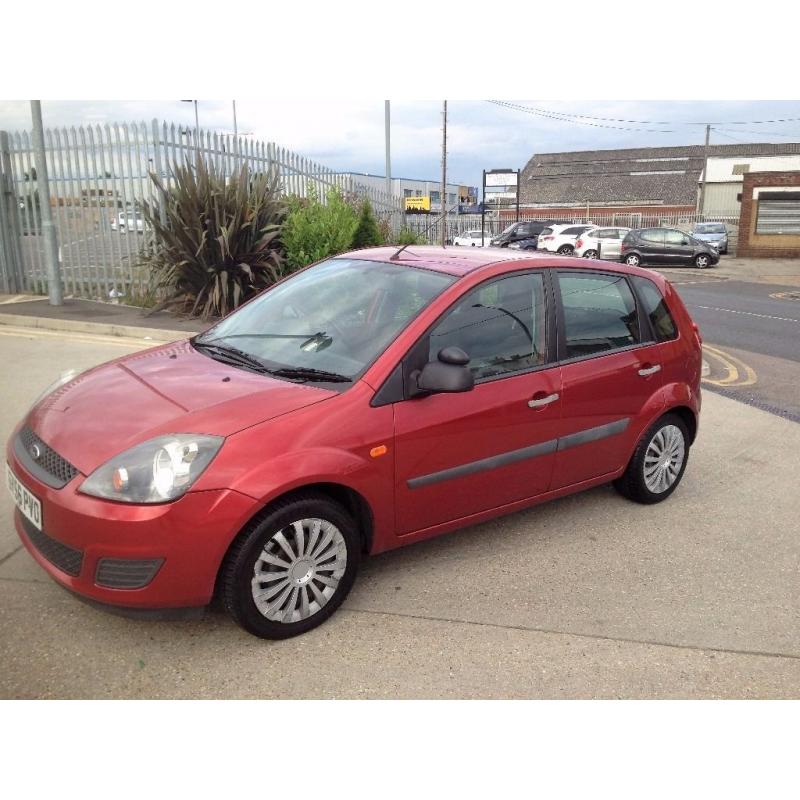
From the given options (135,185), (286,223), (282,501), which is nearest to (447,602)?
(282,501)

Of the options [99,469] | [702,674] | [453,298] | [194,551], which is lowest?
[702,674]

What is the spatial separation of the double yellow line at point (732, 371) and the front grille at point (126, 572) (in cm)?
733

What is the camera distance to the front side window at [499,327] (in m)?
3.76

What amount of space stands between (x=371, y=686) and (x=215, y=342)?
6.66 ft

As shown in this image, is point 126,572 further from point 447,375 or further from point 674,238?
point 674,238

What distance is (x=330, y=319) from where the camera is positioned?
3953 millimetres

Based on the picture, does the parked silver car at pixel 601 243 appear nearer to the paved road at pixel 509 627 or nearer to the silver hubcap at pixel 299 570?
the paved road at pixel 509 627

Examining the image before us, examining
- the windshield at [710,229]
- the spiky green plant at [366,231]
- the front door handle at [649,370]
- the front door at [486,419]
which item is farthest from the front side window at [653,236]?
the front door at [486,419]

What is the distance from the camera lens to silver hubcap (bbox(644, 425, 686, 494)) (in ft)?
15.7

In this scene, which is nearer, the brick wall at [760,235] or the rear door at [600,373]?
the rear door at [600,373]

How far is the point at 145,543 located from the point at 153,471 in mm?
267

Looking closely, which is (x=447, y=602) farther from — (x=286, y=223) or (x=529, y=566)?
(x=286, y=223)

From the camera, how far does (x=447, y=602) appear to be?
364 centimetres

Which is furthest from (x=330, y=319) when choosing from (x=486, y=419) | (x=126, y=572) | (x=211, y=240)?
(x=211, y=240)
